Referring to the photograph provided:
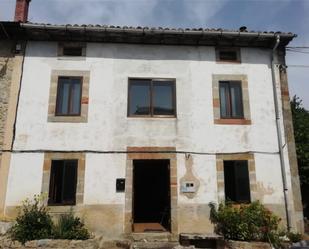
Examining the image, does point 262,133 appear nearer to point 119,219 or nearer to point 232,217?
point 232,217

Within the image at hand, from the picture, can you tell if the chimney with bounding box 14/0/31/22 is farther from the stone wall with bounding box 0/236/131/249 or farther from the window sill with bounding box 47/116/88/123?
the stone wall with bounding box 0/236/131/249

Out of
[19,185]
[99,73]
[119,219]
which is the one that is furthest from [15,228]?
[99,73]

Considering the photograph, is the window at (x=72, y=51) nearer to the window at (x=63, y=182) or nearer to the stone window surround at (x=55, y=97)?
the stone window surround at (x=55, y=97)

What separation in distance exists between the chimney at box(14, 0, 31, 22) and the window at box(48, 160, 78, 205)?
5.40 m

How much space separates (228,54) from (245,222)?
5937 millimetres

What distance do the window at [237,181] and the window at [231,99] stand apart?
66.4 inches

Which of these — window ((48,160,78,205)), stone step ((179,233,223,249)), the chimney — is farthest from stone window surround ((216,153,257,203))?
the chimney

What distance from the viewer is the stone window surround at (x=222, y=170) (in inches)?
413

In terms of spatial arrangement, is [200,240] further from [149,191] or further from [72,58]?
[72,58]

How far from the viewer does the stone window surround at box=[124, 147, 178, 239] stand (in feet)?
33.1

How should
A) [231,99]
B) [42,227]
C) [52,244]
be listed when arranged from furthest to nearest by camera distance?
[231,99] < [42,227] < [52,244]

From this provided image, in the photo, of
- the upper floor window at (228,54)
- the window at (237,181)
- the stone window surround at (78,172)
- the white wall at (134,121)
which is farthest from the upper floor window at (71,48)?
the window at (237,181)

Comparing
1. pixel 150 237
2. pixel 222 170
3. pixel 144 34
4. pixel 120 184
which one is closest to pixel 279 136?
pixel 222 170

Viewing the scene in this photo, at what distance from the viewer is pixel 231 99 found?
37.3ft
